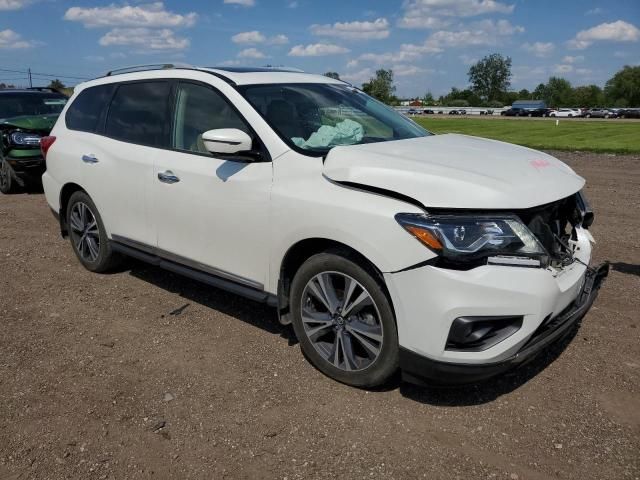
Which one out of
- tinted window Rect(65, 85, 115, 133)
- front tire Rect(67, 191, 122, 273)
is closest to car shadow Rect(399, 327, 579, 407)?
front tire Rect(67, 191, 122, 273)

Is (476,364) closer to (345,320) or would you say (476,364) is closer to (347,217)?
(345,320)

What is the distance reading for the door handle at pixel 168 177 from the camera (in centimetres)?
435

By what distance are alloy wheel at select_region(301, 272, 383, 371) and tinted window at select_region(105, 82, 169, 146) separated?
1.93m

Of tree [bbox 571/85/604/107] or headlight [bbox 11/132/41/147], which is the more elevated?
tree [bbox 571/85/604/107]

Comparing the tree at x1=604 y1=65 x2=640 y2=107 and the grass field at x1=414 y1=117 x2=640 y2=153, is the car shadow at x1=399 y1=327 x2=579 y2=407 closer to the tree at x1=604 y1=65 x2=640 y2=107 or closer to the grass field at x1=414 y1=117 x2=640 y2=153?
the grass field at x1=414 y1=117 x2=640 y2=153

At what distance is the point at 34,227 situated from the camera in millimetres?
7934

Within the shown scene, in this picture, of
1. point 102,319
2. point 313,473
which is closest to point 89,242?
point 102,319

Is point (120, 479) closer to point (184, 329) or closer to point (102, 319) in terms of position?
point (184, 329)

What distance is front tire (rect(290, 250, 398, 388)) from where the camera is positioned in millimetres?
3283

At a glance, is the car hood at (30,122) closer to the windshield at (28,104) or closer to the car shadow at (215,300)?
the windshield at (28,104)

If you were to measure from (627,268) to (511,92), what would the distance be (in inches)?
5863

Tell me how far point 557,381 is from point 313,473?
5.68 feet

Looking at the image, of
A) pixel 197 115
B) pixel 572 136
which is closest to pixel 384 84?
pixel 572 136

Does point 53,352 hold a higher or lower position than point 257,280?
lower
